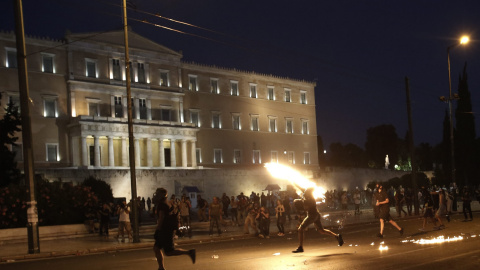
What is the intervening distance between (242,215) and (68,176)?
17.5 meters

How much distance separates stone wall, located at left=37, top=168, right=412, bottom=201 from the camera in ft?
154

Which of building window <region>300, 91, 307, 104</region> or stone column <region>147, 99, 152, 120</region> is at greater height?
building window <region>300, 91, 307, 104</region>

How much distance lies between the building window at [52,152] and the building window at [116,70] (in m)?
9.21

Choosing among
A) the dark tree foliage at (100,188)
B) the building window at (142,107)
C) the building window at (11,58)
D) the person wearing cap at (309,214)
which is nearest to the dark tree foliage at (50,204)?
the dark tree foliage at (100,188)

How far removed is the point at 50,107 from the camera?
5341 centimetres

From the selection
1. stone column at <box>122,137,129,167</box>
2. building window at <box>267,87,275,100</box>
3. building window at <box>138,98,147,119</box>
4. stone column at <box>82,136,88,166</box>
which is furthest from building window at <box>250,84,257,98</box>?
stone column at <box>82,136,88,166</box>

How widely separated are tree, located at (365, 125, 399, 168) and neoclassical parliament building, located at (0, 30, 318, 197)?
110 ft

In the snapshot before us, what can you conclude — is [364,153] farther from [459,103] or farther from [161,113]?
[161,113]

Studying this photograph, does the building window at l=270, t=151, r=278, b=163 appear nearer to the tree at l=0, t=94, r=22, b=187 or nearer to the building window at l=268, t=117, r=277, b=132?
the building window at l=268, t=117, r=277, b=132

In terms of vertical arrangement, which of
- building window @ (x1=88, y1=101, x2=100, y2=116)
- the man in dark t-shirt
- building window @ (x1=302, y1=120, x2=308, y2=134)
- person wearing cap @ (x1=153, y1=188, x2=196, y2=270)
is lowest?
the man in dark t-shirt

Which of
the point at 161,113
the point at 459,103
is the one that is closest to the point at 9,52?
the point at 161,113

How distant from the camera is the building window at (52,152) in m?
52.8

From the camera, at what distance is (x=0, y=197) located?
2633cm

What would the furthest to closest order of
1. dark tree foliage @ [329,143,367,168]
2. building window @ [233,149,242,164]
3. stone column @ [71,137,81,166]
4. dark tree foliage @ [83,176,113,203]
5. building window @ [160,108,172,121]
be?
dark tree foliage @ [329,143,367,168]
building window @ [233,149,242,164]
building window @ [160,108,172,121]
stone column @ [71,137,81,166]
dark tree foliage @ [83,176,113,203]
